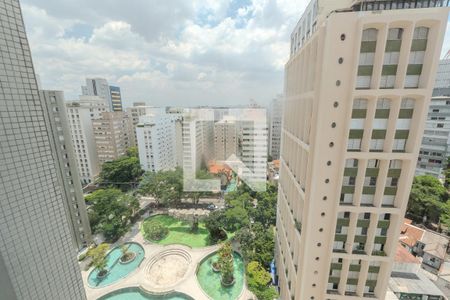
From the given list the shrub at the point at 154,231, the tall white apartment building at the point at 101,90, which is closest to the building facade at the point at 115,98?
the tall white apartment building at the point at 101,90

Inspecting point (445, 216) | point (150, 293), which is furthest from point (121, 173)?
point (445, 216)

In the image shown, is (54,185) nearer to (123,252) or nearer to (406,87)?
(406,87)

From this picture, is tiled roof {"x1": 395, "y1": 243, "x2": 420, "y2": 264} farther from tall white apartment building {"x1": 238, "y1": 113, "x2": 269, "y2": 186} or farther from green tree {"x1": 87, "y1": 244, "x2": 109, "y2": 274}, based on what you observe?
green tree {"x1": 87, "y1": 244, "x2": 109, "y2": 274}

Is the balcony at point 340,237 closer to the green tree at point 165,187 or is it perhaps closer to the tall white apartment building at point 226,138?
the green tree at point 165,187

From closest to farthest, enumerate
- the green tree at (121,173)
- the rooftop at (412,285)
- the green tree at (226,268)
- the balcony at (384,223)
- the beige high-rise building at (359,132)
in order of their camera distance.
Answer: the beige high-rise building at (359,132)
the balcony at (384,223)
the rooftop at (412,285)
the green tree at (226,268)
the green tree at (121,173)

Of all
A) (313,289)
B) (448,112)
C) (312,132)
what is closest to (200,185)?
(313,289)

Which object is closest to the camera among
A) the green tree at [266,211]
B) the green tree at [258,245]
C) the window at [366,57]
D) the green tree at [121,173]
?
the window at [366,57]

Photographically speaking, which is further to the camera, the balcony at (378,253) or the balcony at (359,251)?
the balcony at (359,251)
